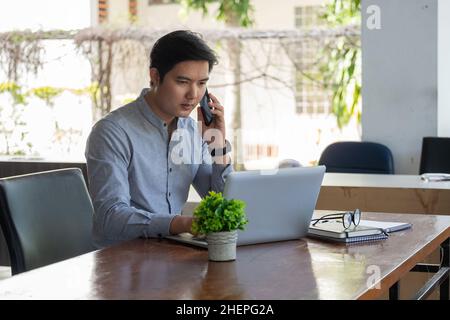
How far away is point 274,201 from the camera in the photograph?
8.58ft

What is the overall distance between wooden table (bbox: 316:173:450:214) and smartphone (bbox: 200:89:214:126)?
122cm

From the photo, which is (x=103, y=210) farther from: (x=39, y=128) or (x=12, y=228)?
(x=39, y=128)

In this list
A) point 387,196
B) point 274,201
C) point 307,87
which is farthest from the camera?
point 307,87

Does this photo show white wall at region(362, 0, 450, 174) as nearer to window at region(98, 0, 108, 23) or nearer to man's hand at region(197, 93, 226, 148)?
man's hand at region(197, 93, 226, 148)

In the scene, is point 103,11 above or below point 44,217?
above

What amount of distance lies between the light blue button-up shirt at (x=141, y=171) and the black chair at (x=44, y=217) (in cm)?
18

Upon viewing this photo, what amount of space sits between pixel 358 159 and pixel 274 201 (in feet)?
9.06

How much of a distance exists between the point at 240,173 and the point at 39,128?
5.47 m

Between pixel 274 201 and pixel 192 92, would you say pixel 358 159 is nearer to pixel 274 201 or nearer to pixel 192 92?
pixel 192 92

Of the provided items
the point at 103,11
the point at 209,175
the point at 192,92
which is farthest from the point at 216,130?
the point at 103,11

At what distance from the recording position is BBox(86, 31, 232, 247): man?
2740 mm

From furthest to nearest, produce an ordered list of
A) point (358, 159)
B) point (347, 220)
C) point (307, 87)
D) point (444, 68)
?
1. point (307, 87)
2. point (444, 68)
3. point (358, 159)
4. point (347, 220)

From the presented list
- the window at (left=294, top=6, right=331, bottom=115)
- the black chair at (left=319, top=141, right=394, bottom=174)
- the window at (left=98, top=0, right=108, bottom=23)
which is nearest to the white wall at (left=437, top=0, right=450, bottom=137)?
the black chair at (left=319, top=141, right=394, bottom=174)
